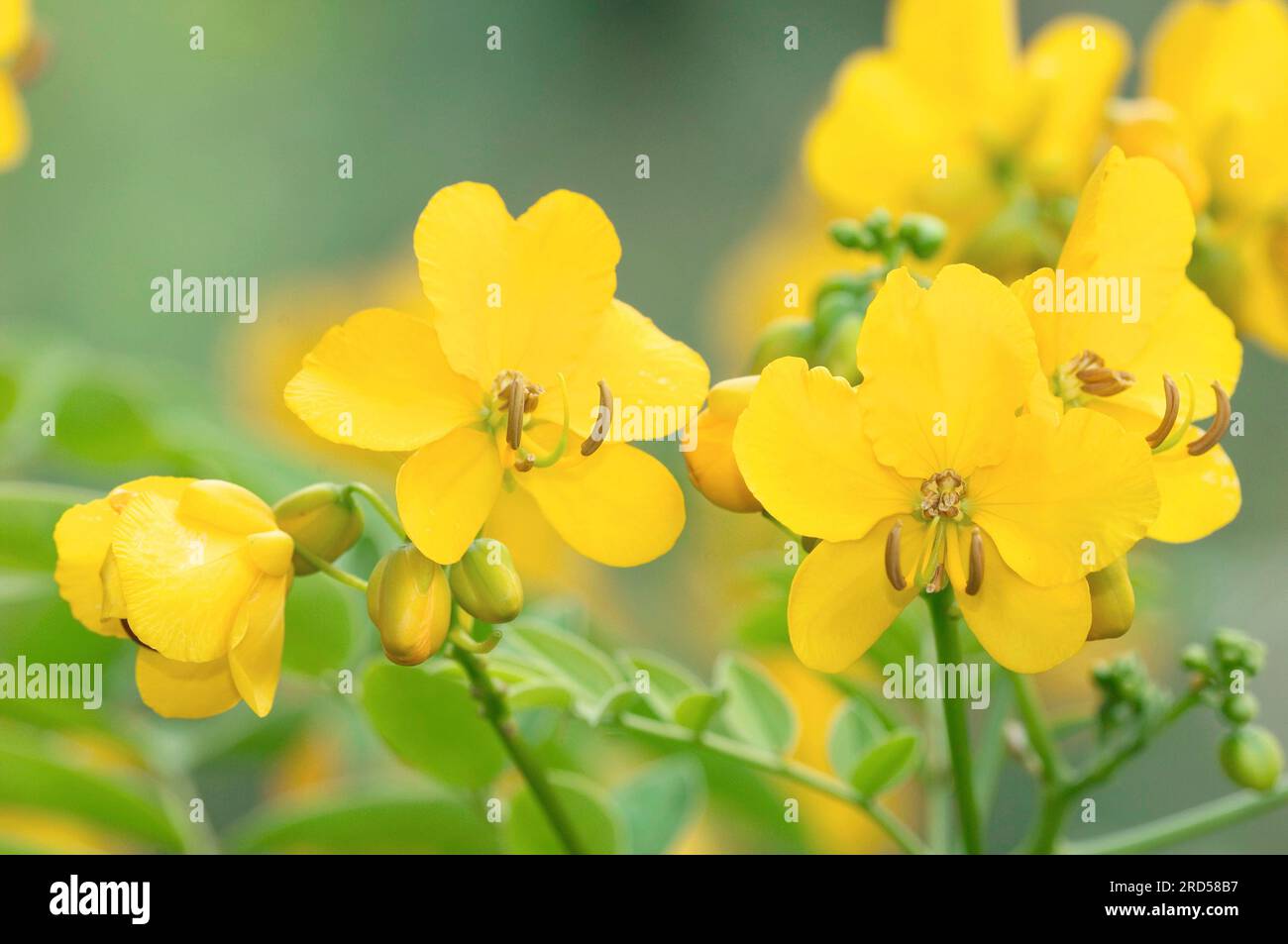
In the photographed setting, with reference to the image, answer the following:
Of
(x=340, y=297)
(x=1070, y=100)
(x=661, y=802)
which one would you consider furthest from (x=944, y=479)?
(x=340, y=297)

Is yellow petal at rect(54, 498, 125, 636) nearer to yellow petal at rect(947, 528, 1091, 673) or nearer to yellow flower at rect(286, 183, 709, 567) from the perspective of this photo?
yellow flower at rect(286, 183, 709, 567)

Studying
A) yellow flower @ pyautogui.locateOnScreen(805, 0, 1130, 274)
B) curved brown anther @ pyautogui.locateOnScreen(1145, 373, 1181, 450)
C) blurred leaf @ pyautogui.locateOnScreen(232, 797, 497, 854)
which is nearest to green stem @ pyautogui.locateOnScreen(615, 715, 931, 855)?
blurred leaf @ pyautogui.locateOnScreen(232, 797, 497, 854)

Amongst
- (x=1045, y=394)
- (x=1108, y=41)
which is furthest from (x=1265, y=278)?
(x=1045, y=394)

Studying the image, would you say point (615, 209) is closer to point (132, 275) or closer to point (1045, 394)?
point (132, 275)

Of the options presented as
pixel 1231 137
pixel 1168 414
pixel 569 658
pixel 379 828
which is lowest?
pixel 379 828

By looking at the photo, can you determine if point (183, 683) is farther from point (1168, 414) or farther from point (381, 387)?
point (1168, 414)

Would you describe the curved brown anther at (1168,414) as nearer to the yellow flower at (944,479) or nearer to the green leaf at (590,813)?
the yellow flower at (944,479)
